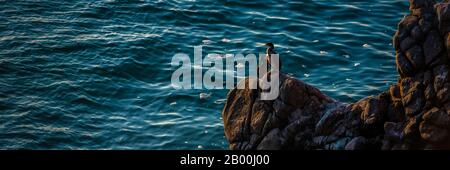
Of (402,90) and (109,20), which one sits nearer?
(402,90)

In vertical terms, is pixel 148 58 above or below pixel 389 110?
below

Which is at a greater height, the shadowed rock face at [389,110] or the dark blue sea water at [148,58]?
the shadowed rock face at [389,110]

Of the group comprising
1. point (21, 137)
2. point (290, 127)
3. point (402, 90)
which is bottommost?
point (21, 137)

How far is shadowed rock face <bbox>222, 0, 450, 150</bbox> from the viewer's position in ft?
72.2

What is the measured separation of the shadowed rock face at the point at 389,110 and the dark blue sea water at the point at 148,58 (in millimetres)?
7358

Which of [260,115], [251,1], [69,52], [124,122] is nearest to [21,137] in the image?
[124,122]

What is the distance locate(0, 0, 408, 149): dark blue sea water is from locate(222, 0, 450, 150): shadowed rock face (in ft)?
24.1

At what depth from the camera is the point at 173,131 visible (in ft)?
110

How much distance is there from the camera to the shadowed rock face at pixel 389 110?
72.2 ft

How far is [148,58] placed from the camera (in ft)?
137

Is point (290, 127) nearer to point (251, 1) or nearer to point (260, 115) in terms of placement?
point (260, 115)

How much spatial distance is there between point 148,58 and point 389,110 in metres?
21.3

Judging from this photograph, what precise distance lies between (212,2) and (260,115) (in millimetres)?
25902

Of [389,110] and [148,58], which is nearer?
[389,110]
